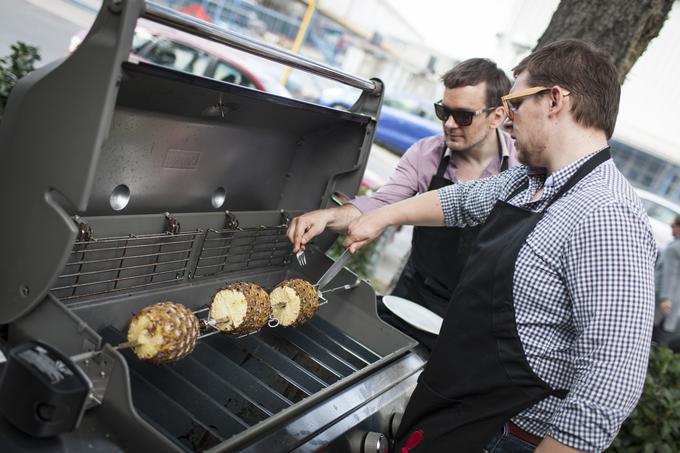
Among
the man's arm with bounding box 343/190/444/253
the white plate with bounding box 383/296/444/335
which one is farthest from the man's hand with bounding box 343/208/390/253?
the white plate with bounding box 383/296/444/335

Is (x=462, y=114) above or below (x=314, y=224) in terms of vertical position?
above

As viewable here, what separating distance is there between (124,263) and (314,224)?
0.76 metres

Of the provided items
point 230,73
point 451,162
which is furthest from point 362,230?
point 230,73

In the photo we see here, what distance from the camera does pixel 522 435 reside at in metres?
1.79

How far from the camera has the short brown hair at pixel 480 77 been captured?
119 inches

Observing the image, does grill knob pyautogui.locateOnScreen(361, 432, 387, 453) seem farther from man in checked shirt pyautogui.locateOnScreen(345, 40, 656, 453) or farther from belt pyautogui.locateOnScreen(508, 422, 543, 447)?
belt pyautogui.locateOnScreen(508, 422, 543, 447)

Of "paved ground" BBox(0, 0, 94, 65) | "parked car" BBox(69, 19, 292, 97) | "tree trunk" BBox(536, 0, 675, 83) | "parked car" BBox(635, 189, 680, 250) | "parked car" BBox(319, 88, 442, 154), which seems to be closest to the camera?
"tree trunk" BBox(536, 0, 675, 83)

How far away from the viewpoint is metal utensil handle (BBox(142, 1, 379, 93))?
53.9 inches

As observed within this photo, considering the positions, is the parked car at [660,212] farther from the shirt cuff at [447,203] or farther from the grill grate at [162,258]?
the grill grate at [162,258]

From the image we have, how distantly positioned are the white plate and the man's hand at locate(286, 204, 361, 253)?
49 cm

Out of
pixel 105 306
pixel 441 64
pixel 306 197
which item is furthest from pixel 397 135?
pixel 105 306

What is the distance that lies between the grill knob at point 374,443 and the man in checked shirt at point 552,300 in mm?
92

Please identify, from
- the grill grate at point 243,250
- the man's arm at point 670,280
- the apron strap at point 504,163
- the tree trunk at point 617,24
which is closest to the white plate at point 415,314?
the grill grate at point 243,250

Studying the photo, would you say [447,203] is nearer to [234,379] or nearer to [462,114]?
[462,114]
